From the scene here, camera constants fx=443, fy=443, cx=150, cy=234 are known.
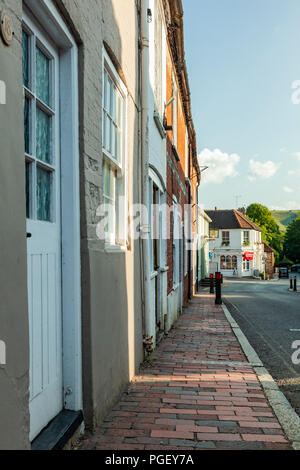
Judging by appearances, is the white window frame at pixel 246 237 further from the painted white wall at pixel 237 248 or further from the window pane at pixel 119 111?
the window pane at pixel 119 111

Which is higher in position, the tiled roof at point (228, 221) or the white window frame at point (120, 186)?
the tiled roof at point (228, 221)

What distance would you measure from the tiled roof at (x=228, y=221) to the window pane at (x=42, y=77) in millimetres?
55269

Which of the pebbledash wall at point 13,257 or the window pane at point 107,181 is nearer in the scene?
the pebbledash wall at point 13,257

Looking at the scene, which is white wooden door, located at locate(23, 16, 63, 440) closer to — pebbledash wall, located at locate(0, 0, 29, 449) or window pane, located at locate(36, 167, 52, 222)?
window pane, located at locate(36, 167, 52, 222)

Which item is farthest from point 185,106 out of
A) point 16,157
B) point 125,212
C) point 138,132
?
point 16,157

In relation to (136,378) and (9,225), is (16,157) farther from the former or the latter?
(136,378)

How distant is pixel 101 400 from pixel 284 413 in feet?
5.37

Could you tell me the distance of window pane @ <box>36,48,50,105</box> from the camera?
2.83 metres

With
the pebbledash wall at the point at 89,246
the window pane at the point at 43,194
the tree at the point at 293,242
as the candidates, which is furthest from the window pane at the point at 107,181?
the tree at the point at 293,242

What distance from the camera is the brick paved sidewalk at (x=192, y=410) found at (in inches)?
127

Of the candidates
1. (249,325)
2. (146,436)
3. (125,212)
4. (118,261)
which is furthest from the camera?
(249,325)

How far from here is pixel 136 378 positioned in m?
5.05

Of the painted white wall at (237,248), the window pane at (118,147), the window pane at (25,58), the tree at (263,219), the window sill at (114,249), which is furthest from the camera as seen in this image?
the tree at (263,219)
